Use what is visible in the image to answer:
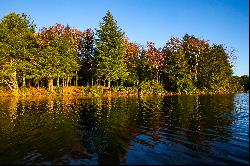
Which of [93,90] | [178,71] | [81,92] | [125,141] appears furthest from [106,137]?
[178,71]

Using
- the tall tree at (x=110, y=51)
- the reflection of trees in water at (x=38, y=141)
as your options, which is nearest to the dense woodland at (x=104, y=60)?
the tall tree at (x=110, y=51)

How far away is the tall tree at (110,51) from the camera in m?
75.9

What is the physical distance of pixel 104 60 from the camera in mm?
76062

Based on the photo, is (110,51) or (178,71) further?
(178,71)

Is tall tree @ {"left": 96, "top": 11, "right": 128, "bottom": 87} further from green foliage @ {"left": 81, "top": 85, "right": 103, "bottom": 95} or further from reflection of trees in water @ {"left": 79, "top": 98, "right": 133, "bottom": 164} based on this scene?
reflection of trees in water @ {"left": 79, "top": 98, "right": 133, "bottom": 164}

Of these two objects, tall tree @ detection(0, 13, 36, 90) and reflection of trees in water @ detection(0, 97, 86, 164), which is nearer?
reflection of trees in water @ detection(0, 97, 86, 164)

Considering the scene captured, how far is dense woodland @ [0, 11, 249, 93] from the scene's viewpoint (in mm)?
71750

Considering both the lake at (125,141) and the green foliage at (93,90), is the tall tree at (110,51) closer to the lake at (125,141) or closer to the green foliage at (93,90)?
the green foliage at (93,90)

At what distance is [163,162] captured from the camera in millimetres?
14547

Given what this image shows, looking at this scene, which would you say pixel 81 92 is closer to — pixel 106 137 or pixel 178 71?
pixel 178 71

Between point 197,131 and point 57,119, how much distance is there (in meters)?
14.6

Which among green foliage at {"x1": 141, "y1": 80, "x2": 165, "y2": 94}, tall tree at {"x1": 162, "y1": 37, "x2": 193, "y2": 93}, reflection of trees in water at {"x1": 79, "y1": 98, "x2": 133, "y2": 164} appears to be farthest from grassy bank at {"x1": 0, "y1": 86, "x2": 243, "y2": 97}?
reflection of trees in water at {"x1": 79, "y1": 98, "x2": 133, "y2": 164}

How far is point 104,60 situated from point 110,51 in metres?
2.68

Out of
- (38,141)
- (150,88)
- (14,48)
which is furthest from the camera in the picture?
(150,88)
